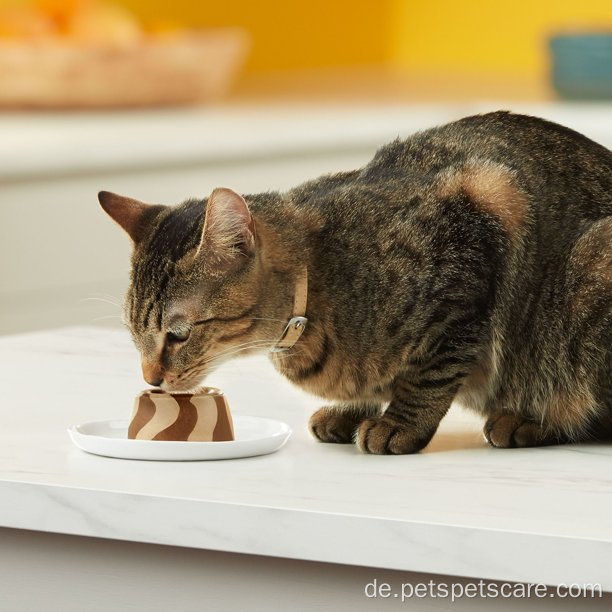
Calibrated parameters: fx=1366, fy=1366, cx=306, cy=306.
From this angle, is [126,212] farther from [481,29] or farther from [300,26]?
[481,29]

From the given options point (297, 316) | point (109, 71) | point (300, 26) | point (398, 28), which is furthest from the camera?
point (398, 28)

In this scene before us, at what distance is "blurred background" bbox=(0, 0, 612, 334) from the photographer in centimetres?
294

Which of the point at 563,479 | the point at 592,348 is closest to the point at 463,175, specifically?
the point at 592,348

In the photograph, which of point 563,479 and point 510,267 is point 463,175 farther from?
point 563,479

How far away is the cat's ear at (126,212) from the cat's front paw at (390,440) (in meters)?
0.30

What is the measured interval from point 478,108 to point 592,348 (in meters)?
2.42

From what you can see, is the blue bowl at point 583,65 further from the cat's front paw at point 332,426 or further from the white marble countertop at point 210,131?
the cat's front paw at point 332,426

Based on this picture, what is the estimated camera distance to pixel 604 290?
1.35m

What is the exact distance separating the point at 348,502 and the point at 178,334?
30 cm

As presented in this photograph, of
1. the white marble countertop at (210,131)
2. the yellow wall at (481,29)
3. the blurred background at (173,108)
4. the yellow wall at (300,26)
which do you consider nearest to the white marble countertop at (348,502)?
the blurred background at (173,108)

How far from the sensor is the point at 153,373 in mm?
1305

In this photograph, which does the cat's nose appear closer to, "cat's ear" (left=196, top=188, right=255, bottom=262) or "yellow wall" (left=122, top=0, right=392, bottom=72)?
"cat's ear" (left=196, top=188, right=255, bottom=262)

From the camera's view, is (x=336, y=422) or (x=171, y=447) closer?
(x=171, y=447)

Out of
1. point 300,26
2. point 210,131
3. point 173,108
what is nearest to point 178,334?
point 210,131
